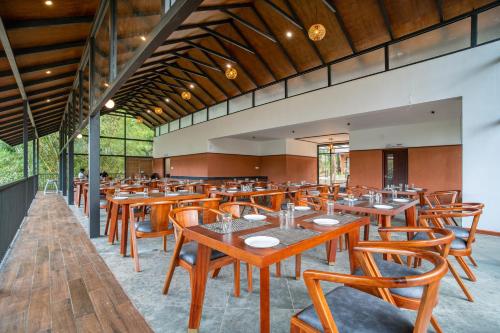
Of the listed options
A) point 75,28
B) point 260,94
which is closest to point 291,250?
point 75,28

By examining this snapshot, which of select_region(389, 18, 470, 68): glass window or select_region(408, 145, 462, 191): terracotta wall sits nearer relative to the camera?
select_region(389, 18, 470, 68): glass window

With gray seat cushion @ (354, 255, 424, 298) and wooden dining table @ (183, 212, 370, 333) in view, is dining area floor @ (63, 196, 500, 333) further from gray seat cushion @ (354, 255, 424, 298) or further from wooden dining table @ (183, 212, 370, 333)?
gray seat cushion @ (354, 255, 424, 298)

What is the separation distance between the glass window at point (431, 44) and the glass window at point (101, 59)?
5.63 meters

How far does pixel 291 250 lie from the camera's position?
139cm

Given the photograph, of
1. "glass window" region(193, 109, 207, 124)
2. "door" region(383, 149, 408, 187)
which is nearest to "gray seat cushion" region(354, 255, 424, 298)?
"door" region(383, 149, 408, 187)

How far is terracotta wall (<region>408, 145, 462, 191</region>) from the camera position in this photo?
6930 mm

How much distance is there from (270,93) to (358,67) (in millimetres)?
2848

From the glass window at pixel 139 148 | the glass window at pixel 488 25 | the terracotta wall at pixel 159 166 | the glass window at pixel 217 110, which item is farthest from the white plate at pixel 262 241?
the glass window at pixel 139 148

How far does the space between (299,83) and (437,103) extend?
3.39 meters

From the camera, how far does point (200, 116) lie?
11.1 meters

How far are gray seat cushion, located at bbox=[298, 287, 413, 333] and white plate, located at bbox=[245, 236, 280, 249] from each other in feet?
1.21

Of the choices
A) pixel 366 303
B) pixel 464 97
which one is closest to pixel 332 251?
pixel 366 303

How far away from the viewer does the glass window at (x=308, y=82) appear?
21.5 feet

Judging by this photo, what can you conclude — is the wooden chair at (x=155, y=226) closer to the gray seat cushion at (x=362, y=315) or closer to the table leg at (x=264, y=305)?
the table leg at (x=264, y=305)
